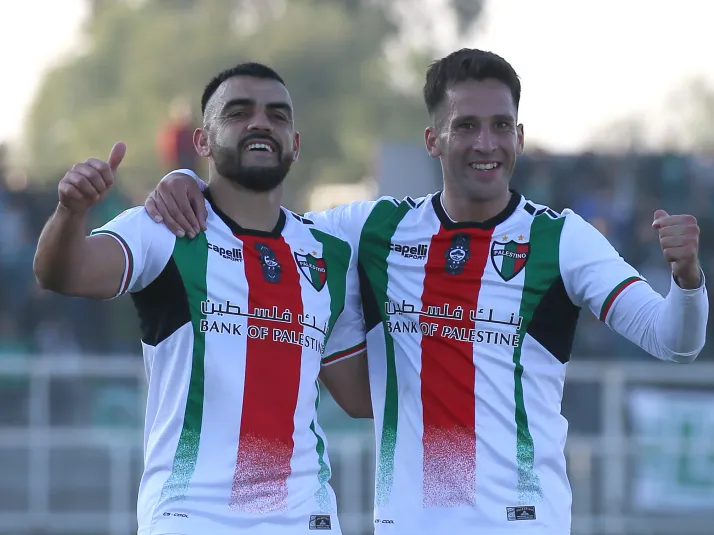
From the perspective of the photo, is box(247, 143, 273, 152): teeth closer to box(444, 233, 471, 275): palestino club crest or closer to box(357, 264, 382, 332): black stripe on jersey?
box(357, 264, 382, 332): black stripe on jersey

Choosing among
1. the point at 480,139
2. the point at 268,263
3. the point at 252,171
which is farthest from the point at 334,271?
the point at 480,139

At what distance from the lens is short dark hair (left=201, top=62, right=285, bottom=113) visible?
15.6ft

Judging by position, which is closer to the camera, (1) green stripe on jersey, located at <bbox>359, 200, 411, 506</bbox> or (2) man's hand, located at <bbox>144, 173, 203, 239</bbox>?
(2) man's hand, located at <bbox>144, 173, 203, 239</bbox>

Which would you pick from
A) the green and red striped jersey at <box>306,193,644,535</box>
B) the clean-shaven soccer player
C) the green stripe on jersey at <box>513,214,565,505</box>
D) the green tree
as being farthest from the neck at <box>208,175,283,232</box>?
the green tree

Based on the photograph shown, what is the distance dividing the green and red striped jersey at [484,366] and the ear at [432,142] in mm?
246

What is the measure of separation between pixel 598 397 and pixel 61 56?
41.5m

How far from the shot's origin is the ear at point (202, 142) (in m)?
4.79

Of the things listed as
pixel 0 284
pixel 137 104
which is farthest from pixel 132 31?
pixel 0 284

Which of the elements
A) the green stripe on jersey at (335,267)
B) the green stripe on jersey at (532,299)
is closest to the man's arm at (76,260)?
the green stripe on jersey at (335,267)

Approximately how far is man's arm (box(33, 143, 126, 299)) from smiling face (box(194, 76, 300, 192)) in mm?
571

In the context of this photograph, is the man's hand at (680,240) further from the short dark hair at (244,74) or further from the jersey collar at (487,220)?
the short dark hair at (244,74)

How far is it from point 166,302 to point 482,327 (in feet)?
3.60

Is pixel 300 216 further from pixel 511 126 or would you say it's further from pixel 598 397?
pixel 598 397

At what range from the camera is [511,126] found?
15.3 ft
